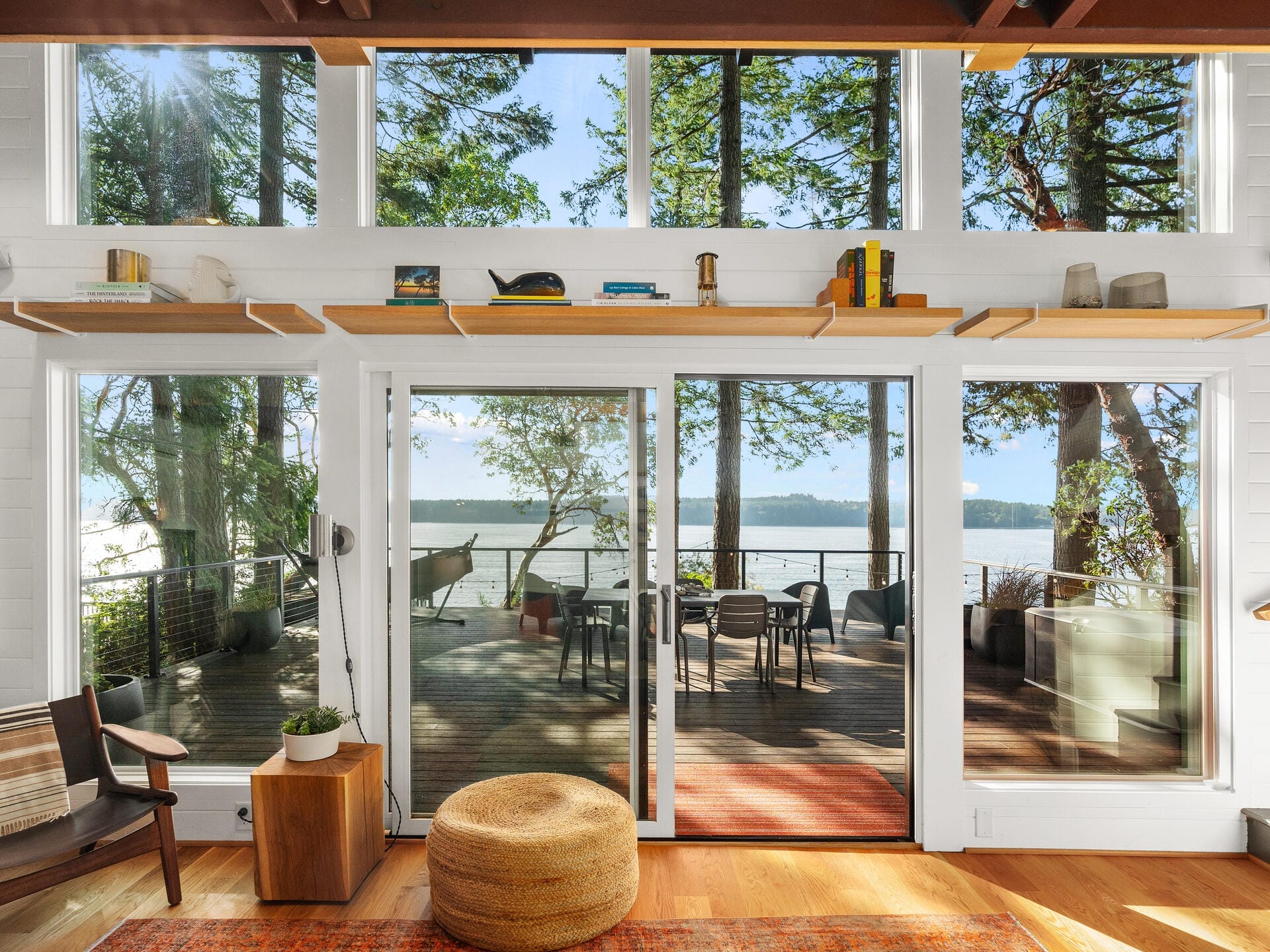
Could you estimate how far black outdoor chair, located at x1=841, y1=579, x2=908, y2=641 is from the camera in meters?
3.29

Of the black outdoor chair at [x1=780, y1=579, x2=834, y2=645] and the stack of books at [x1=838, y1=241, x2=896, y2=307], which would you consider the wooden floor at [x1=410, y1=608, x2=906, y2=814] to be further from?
the stack of books at [x1=838, y1=241, x2=896, y2=307]

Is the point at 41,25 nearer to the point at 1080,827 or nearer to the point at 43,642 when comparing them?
the point at 43,642

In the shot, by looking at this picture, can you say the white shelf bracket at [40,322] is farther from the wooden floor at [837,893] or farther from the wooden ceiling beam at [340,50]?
the wooden floor at [837,893]

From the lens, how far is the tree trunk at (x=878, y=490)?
3172 mm

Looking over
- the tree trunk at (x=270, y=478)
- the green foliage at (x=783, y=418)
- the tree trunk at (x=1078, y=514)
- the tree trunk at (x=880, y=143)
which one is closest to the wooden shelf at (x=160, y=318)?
the tree trunk at (x=270, y=478)

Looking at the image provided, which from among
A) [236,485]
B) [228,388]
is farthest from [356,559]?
[228,388]

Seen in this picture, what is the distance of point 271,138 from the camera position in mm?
3025

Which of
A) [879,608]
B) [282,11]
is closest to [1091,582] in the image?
[879,608]

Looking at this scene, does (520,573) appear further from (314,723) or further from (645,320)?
(645,320)

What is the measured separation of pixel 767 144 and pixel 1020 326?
134 centimetres

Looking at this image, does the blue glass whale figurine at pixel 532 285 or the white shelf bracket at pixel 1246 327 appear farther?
the blue glass whale figurine at pixel 532 285

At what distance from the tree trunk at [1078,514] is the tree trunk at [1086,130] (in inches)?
36.1

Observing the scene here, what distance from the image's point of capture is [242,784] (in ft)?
9.35

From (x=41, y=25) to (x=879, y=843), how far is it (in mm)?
3680
